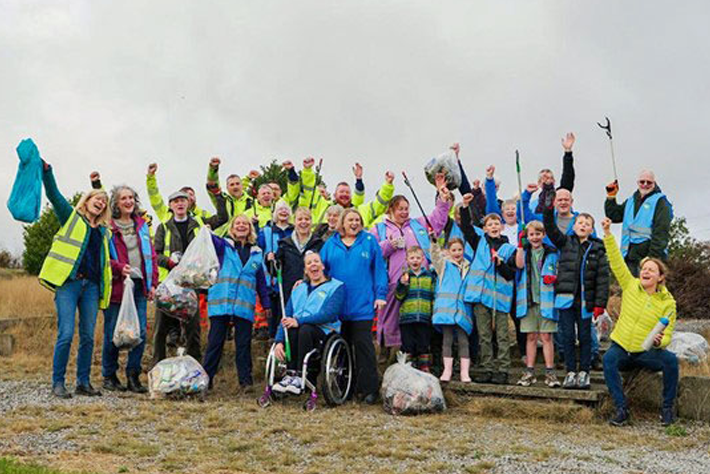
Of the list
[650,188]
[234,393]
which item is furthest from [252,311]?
[650,188]

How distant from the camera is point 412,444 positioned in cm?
588

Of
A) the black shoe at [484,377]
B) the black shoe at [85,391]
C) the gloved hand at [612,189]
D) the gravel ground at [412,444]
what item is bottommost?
the gravel ground at [412,444]

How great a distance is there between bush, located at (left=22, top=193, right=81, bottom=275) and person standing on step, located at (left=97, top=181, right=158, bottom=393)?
15.3 meters

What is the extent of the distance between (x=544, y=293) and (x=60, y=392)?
4.96m

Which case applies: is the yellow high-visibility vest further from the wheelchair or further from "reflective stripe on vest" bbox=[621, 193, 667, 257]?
"reflective stripe on vest" bbox=[621, 193, 667, 257]

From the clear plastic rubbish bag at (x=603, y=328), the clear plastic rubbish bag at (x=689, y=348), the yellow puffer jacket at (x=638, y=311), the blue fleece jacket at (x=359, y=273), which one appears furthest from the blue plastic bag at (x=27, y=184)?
the clear plastic rubbish bag at (x=689, y=348)

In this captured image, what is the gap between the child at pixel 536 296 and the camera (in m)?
7.66

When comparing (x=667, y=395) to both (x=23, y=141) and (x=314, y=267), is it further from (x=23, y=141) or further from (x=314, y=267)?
(x=23, y=141)

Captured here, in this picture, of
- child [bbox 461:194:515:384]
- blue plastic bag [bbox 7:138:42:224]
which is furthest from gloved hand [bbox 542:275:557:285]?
blue plastic bag [bbox 7:138:42:224]

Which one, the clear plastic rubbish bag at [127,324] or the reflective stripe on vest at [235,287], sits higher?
the reflective stripe on vest at [235,287]

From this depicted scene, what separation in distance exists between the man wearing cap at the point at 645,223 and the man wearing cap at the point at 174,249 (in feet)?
15.8

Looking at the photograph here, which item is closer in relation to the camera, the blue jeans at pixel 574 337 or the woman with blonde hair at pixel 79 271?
the woman with blonde hair at pixel 79 271

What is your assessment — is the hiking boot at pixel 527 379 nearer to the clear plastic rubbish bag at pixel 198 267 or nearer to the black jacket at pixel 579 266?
the black jacket at pixel 579 266

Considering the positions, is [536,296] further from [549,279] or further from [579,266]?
[579,266]
